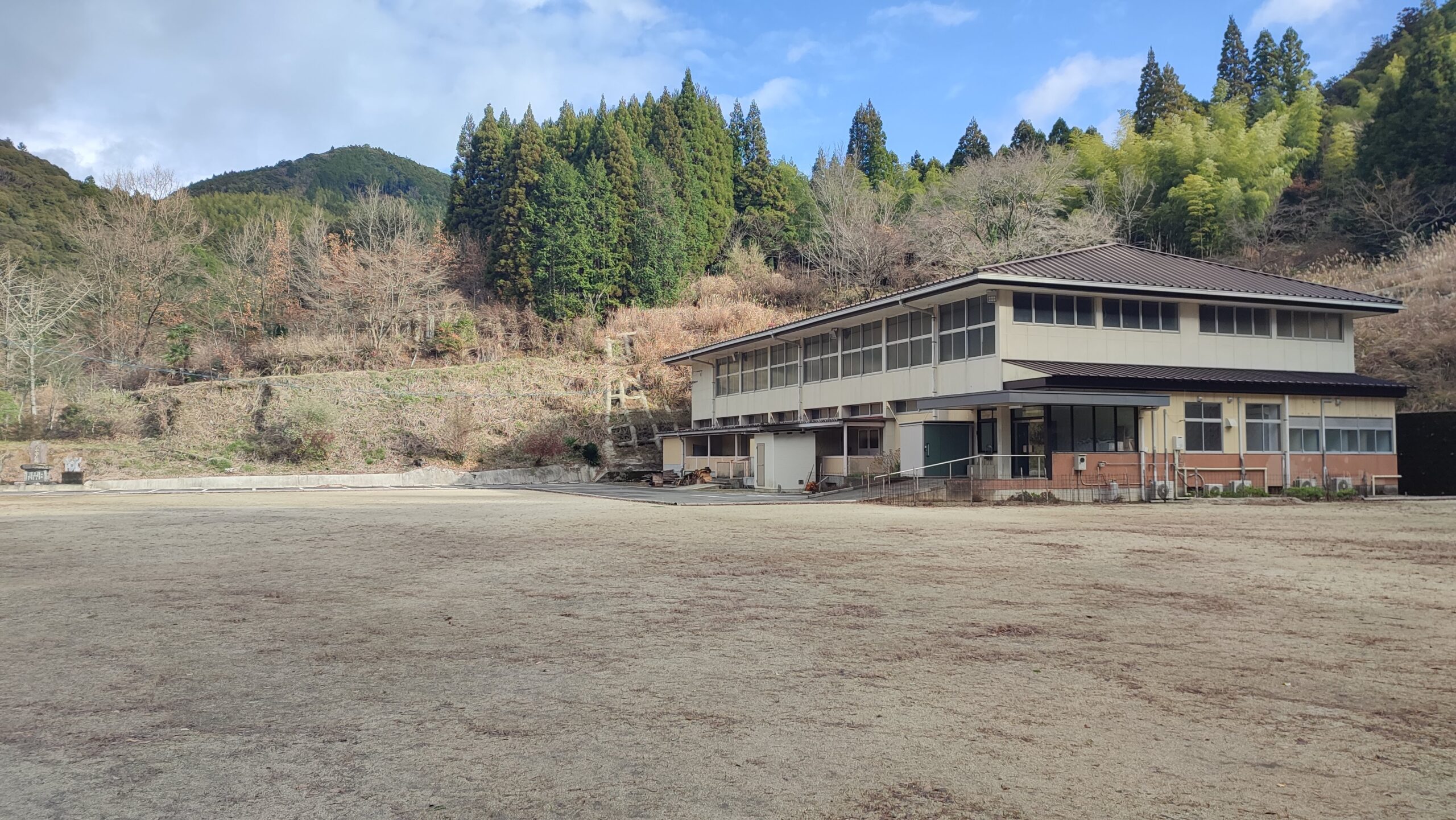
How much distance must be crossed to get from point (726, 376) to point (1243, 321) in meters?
22.4

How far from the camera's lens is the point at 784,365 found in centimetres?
3938

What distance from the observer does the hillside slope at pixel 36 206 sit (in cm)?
5294

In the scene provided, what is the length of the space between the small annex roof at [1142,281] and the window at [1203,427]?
3.33 meters

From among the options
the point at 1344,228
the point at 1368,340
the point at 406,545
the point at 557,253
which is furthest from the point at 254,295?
the point at 1344,228

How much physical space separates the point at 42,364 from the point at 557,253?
27286 mm

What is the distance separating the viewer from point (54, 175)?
2416 inches

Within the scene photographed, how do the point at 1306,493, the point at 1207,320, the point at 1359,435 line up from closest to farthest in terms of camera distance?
the point at 1306,493, the point at 1359,435, the point at 1207,320

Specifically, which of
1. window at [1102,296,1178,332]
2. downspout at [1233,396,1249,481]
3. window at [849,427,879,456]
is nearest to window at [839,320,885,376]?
window at [849,427,879,456]

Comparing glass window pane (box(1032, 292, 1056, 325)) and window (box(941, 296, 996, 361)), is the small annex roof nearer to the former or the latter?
glass window pane (box(1032, 292, 1056, 325))

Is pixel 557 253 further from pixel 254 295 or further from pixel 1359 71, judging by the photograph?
pixel 1359 71

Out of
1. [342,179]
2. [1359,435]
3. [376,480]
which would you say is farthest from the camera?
[342,179]

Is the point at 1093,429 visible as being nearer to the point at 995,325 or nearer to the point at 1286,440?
the point at 995,325

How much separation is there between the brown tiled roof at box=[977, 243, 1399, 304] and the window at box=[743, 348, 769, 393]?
13539 millimetres

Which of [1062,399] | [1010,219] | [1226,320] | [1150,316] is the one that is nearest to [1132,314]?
[1150,316]
